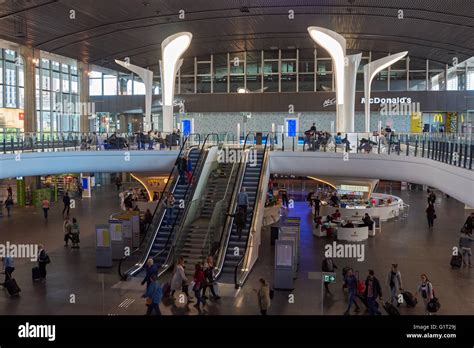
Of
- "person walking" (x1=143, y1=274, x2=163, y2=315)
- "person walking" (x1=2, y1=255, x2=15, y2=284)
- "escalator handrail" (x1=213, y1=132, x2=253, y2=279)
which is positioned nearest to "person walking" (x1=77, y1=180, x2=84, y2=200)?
"escalator handrail" (x1=213, y1=132, x2=253, y2=279)

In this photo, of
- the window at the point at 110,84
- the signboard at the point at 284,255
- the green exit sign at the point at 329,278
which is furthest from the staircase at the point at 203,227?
the window at the point at 110,84

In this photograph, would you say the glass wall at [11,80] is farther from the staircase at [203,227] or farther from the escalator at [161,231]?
the staircase at [203,227]

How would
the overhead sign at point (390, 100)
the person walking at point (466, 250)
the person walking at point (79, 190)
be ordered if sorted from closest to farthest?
the person walking at point (466, 250)
the person walking at point (79, 190)
the overhead sign at point (390, 100)

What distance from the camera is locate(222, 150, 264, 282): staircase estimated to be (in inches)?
643

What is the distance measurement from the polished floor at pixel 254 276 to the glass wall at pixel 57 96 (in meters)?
12.6

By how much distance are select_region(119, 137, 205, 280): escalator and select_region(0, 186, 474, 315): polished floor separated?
84cm

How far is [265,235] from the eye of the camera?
22.6m

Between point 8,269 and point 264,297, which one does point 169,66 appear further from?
point 264,297

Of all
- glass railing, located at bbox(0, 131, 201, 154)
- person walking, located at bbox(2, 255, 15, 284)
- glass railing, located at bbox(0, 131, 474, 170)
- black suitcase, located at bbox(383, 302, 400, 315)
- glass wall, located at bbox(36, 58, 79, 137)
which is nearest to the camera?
black suitcase, located at bbox(383, 302, 400, 315)

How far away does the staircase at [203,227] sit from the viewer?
55.6 feet

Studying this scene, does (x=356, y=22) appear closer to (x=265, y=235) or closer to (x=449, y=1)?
(x=449, y=1)

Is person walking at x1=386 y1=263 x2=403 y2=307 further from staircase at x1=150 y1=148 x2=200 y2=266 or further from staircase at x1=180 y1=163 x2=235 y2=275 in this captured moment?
staircase at x1=150 y1=148 x2=200 y2=266
